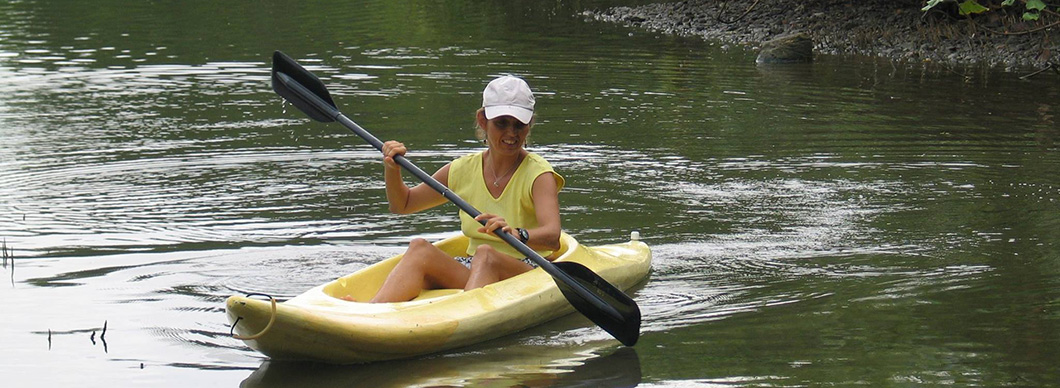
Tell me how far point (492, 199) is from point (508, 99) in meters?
0.54

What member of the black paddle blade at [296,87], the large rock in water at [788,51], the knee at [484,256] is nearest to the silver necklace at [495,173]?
the knee at [484,256]

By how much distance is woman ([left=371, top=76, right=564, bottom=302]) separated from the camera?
5391 millimetres

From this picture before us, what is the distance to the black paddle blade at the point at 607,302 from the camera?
5.32 meters

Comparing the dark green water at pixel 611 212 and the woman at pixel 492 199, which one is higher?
the woman at pixel 492 199

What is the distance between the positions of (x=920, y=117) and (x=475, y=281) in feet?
24.2

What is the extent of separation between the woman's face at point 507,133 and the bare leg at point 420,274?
1.66ft

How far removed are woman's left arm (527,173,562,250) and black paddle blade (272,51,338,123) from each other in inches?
45.9

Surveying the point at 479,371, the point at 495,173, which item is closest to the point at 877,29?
the point at 495,173

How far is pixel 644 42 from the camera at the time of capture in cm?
1952

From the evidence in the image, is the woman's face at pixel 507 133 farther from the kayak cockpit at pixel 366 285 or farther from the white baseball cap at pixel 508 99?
the kayak cockpit at pixel 366 285

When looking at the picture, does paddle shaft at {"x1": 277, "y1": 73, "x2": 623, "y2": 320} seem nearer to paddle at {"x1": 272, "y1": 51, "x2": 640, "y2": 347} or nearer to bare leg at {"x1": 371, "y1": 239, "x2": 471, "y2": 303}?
paddle at {"x1": 272, "y1": 51, "x2": 640, "y2": 347}

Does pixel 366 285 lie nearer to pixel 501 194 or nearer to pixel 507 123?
pixel 501 194

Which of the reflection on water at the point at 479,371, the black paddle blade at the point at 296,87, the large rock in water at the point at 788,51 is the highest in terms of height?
the black paddle blade at the point at 296,87

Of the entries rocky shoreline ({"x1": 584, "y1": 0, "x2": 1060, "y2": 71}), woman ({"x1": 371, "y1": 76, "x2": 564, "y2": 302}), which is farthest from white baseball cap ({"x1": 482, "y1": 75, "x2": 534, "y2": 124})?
rocky shoreline ({"x1": 584, "y1": 0, "x2": 1060, "y2": 71})
